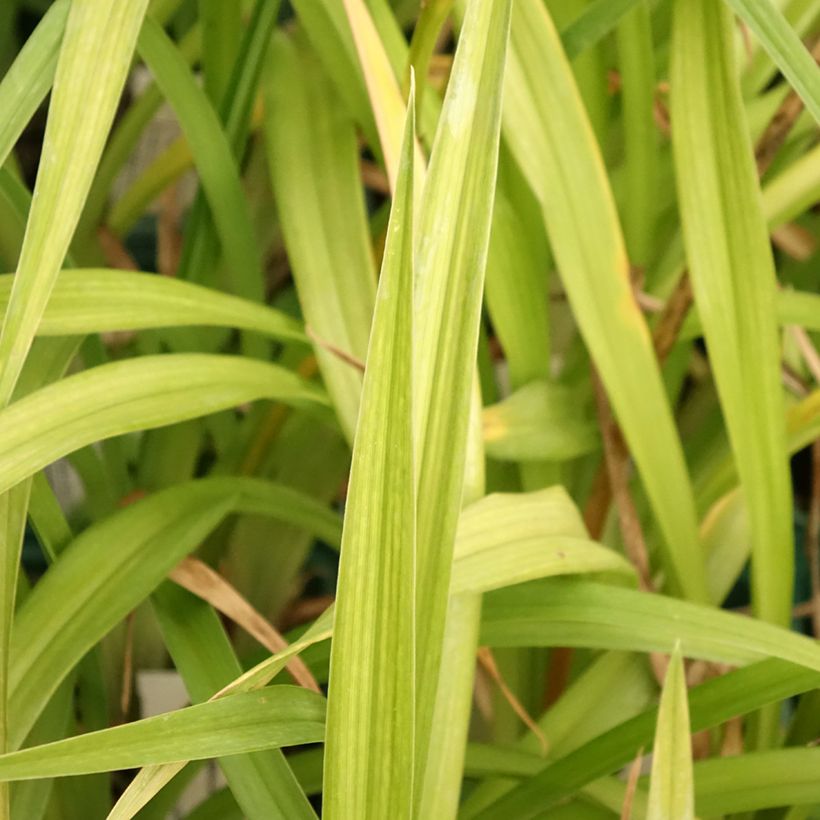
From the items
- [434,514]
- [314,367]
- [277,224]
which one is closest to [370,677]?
[434,514]

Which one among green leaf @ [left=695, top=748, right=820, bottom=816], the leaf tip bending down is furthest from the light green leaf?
green leaf @ [left=695, top=748, right=820, bottom=816]

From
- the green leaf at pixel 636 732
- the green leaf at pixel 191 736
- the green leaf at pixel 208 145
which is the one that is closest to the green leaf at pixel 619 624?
the green leaf at pixel 636 732

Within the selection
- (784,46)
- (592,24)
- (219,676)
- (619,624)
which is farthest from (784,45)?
(219,676)

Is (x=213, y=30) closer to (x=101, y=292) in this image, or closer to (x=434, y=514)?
(x=101, y=292)

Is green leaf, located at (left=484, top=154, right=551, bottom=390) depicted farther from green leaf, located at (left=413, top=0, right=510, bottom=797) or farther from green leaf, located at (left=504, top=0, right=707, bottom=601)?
green leaf, located at (left=413, top=0, right=510, bottom=797)

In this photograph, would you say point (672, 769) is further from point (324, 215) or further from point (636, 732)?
point (324, 215)

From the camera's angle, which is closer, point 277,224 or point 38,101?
point 38,101
